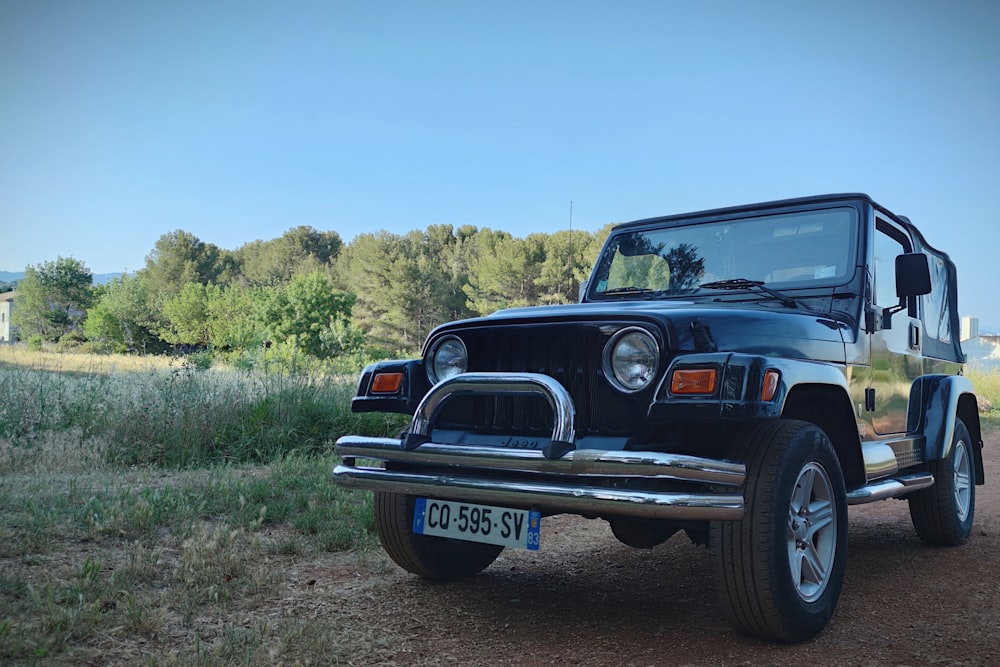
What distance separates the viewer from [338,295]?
187 feet

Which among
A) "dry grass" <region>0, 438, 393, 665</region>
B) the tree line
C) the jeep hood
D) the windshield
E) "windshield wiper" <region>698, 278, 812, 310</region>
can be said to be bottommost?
"dry grass" <region>0, 438, 393, 665</region>

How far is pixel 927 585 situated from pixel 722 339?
2127 mm

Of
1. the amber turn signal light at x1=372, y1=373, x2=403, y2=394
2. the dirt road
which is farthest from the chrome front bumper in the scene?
the dirt road

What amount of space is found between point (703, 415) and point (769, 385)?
0.94 ft

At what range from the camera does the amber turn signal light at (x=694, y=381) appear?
291cm

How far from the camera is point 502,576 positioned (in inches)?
180

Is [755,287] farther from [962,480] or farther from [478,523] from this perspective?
[962,480]

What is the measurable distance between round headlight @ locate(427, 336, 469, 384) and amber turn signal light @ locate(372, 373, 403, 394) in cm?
16

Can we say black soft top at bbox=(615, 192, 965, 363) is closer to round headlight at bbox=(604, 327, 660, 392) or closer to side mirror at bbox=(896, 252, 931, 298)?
side mirror at bbox=(896, 252, 931, 298)

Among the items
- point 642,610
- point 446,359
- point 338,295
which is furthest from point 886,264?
point 338,295

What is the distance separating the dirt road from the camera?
316 centimetres

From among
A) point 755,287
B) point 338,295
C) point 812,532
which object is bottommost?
point 812,532

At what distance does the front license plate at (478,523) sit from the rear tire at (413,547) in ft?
1.02

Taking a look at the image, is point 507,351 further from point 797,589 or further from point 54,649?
point 54,649
